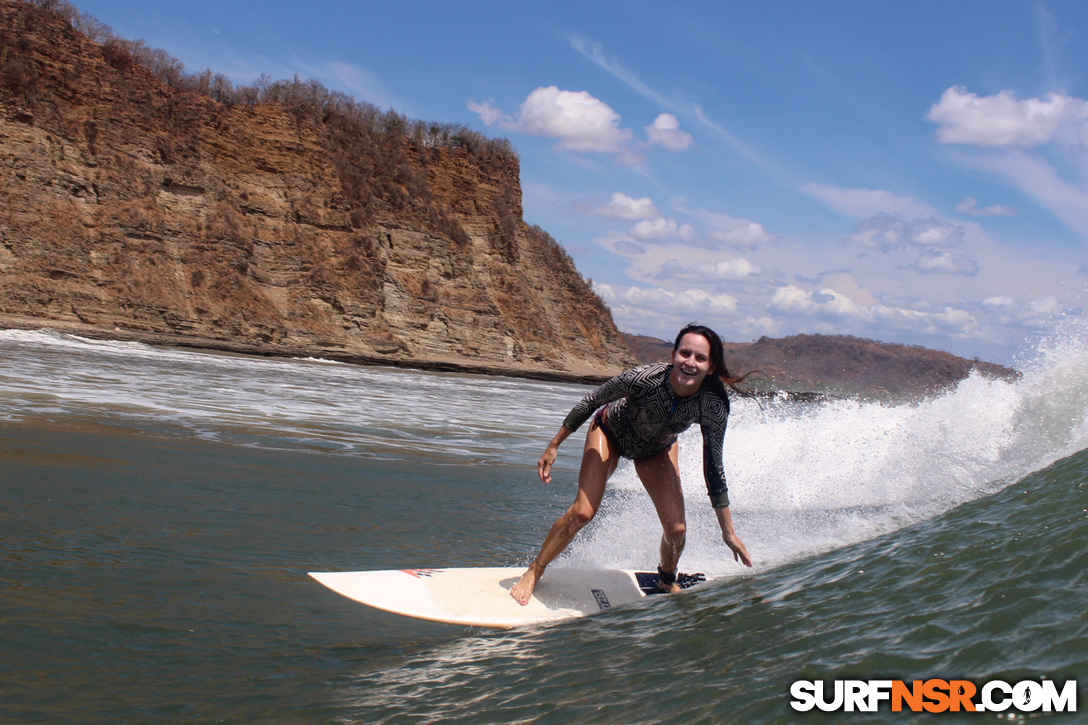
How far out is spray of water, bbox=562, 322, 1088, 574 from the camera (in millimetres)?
6078

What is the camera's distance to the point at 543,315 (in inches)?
1827

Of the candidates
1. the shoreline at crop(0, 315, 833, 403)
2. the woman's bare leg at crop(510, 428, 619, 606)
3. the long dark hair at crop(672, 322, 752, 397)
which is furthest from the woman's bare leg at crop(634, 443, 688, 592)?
the shoreline at crop(0, 315, 833, 403)

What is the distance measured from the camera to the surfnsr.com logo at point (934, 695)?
92.1 inches

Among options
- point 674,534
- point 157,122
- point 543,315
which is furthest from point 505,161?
point 674,534

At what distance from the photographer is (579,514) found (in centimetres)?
432

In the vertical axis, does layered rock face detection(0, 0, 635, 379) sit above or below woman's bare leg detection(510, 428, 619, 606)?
above

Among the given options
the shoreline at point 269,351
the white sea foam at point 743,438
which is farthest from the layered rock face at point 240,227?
the white sea foam at point 743,438

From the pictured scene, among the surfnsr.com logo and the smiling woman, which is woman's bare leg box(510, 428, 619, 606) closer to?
the smiling woman

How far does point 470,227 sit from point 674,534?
40.7 meters

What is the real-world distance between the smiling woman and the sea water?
0.41 m

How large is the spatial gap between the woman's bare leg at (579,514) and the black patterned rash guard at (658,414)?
6.7 inches

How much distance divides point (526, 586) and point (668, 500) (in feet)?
3.05

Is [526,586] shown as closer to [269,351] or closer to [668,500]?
[668,500]

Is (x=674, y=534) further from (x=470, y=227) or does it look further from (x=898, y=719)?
(x=470, y=227)
